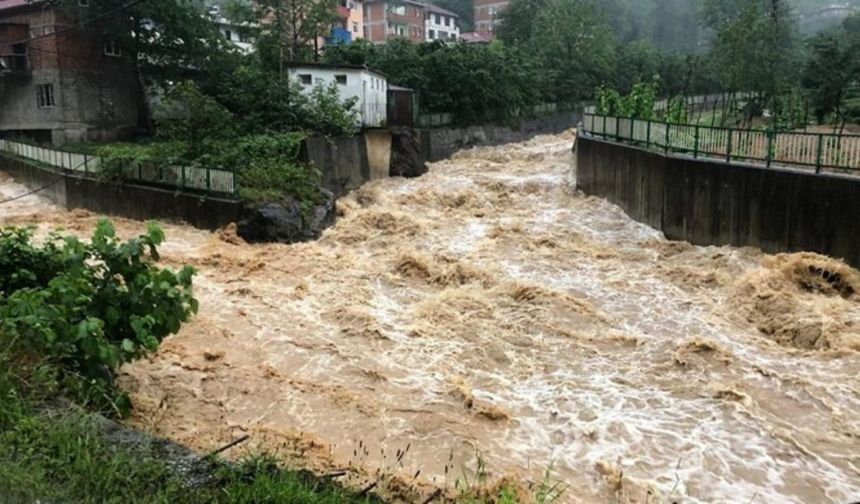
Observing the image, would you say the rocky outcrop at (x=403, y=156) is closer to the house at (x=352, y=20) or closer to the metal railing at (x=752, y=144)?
the metal railing at (x=752, y=144)

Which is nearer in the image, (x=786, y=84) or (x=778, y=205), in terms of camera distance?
(x=778, y=205)

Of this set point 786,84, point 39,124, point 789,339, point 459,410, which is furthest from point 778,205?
point 39,124

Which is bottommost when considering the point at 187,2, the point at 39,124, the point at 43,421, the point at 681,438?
the point at 681,438

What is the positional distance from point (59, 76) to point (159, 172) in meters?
15.4

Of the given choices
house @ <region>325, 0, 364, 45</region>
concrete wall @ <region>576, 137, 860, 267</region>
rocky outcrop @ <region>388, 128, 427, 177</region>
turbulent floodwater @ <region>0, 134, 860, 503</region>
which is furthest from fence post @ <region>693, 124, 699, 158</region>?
house @ <region>325, 0, 364, 45</region>

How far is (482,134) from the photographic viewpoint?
137 ft

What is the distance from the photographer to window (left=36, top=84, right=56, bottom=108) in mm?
32938

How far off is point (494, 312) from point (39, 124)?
96.4 ft

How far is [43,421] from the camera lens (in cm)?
507

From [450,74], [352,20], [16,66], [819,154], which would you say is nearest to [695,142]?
[819,154]

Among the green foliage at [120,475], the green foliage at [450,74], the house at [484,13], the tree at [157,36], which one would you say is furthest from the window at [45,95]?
the house at [484,13]

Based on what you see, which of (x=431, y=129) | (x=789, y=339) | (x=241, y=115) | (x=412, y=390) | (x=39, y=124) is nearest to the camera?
(x=412, y=390)

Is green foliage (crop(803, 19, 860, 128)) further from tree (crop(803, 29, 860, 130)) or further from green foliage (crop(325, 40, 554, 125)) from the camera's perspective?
green foliage (crop(325, 40, 554, 125))

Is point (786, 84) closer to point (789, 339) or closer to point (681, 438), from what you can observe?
point (789, 339)
